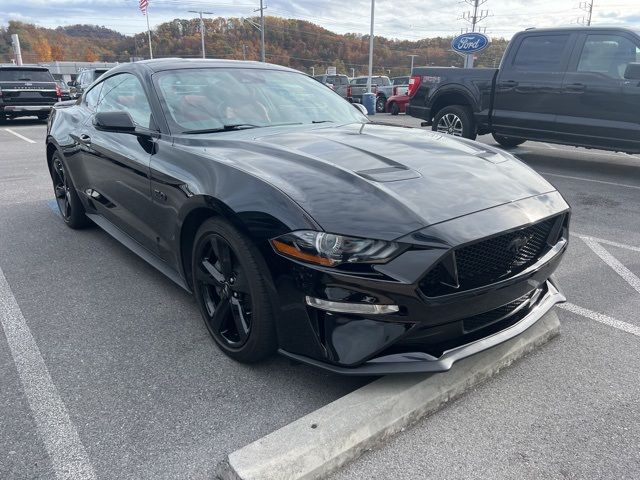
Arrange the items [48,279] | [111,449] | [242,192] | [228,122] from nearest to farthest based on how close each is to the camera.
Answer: [111,449]
[242,192]
[228,122]
[48,279]

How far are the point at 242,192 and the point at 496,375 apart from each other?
61.5 inches

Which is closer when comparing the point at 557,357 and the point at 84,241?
the point at 557,357

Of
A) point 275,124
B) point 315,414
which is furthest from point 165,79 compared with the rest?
point 315,414

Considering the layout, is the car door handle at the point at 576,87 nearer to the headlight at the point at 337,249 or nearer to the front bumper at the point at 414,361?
the front bumper at the point at 414,361

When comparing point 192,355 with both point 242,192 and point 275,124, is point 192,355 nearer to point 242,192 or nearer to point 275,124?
point 242,192

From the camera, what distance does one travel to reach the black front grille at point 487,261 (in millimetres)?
2115

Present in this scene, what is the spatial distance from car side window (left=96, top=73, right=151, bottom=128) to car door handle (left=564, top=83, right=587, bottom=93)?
6373mm

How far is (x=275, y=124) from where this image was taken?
351 cm

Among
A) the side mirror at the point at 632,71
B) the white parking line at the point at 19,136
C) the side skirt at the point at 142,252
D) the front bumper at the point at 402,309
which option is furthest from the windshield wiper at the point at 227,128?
the white parking line at the point at 19,136

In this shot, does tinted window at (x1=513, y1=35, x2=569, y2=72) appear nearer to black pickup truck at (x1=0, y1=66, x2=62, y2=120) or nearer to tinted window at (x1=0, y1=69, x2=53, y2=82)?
black pickup truck at (x1=0, y1=66, x2=62, y2=120)

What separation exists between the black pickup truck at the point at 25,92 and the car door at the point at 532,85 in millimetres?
12650

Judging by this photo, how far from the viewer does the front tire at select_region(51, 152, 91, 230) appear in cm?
488

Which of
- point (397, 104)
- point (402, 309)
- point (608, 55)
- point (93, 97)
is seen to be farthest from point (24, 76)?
point (402, 309)

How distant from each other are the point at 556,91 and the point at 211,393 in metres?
7.29
